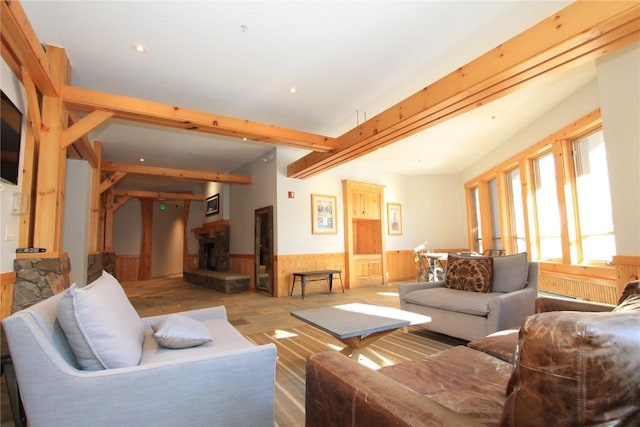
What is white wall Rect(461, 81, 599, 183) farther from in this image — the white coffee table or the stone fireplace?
the stone fireplace

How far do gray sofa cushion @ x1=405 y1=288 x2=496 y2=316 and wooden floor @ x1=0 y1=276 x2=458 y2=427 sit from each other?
390 millimetres

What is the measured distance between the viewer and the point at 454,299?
3004mm

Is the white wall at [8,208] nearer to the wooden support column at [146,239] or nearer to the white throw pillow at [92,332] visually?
the white throw pillow at [92,332]

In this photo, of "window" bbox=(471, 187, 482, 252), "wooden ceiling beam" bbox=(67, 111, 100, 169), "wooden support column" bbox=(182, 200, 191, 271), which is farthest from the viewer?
"wooden support column" bbox=(182, 200, 191, 271)

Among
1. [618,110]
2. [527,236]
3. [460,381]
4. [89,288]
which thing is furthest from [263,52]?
[527,236]

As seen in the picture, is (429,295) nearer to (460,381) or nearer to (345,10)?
(460,381)

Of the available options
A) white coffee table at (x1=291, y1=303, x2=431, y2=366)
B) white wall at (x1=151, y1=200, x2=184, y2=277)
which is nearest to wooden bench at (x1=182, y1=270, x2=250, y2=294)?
white wall at (x1=151, y1=200, x2=184, y2=277)

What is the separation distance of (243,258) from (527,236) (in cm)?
600

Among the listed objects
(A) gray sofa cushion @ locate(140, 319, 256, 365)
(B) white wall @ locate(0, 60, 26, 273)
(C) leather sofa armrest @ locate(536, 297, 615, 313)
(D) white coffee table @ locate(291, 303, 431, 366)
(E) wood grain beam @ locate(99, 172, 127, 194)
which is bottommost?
(D) white coffee table @ locate(291, 303, 431, 366)

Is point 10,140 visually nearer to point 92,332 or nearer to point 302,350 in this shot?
point 92,332

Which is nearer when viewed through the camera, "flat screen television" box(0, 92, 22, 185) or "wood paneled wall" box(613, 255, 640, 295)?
"flat screen television" box(0, 92, 22, 185)

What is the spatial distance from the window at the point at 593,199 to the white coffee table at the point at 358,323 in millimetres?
3479

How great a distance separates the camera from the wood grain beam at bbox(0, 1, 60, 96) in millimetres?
1989

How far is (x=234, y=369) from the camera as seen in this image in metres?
1.33
